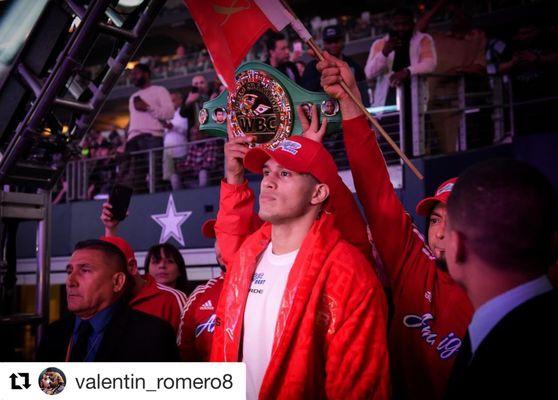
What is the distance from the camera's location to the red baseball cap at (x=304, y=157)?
2420 millimetres

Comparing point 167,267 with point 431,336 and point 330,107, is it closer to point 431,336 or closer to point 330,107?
point 330,107

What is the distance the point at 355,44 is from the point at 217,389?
44.4 ft

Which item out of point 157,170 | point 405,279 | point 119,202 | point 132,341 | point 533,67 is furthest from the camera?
point 157,170

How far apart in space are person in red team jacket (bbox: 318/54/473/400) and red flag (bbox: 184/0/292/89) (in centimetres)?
46

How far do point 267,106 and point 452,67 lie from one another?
312 cm

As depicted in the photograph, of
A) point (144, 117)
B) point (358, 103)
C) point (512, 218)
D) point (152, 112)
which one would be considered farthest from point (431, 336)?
point (144, 117)

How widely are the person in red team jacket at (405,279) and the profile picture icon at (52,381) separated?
4.10ft

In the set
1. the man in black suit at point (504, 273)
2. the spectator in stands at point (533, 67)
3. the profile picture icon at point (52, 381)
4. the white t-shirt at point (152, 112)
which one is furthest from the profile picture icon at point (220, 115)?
the white t-shirt at point (152, 112)

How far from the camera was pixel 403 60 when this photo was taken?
5.39 m

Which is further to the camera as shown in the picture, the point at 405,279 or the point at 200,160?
the point at 200,160

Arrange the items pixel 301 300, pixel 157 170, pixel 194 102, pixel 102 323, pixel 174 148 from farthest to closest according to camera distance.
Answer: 1. pixel 157 170
2. pixel 174 148
3. pixel 194 102
4. pixel 102 323
5. pixel 301 300

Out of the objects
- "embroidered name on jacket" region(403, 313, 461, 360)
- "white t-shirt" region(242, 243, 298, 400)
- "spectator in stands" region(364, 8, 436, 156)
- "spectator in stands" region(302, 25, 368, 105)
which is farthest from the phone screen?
"spectator in stands" region(364, 8, 436, 156)
